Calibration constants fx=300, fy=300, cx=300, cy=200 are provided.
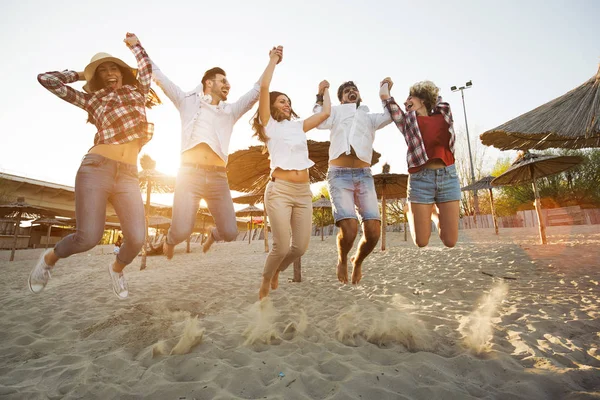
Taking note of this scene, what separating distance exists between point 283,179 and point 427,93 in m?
2.17

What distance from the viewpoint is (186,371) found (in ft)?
6.57

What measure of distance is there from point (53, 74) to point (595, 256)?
9561 mm

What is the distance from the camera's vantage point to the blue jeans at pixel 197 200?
317 cm

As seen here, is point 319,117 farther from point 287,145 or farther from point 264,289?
point 264,289

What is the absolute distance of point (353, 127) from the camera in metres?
3.72

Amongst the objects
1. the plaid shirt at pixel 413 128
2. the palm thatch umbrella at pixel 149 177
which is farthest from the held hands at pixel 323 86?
the palm thatch umbrella at pixel 149 177

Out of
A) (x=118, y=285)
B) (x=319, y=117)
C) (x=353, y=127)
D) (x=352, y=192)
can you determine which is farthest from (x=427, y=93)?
(x=118, y=285)

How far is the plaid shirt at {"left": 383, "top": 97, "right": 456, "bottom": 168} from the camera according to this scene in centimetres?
348

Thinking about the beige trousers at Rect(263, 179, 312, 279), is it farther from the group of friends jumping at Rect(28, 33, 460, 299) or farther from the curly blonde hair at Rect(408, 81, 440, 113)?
the curly blonde hair at Rect(408, 81, 440, 113)

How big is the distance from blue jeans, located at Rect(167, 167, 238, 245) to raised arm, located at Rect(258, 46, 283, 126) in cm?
80

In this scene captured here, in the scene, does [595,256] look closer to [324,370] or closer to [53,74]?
[324,370]

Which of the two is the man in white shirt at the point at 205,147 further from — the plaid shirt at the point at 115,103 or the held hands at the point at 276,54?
the plaid shirt at the point at 115,103

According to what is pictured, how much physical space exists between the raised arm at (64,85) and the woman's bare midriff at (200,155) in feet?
3.64

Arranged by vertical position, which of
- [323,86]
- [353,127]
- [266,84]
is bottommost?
[353,127]
